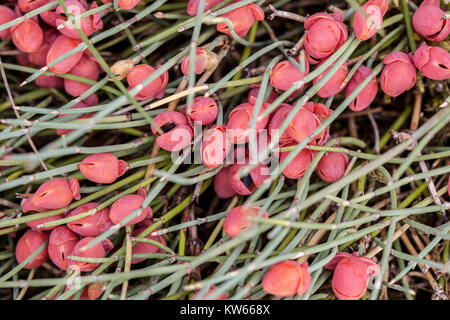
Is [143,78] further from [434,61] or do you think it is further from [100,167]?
[434,61]

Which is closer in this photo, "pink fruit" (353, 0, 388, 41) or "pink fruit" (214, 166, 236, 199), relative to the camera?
"pink fruit" (353, 0, 388, 41)

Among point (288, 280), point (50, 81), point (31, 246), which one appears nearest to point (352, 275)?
point (288, 280)

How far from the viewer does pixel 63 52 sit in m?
0.75

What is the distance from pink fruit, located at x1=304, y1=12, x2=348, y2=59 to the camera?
0.69 m

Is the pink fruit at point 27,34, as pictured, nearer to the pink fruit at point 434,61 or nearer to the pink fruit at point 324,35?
the pink fruit at point 324,35

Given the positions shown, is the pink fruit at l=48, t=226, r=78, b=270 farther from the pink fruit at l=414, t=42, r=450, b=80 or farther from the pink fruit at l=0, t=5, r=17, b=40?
the pink fruit at l=414, t=42, r=450, b=80

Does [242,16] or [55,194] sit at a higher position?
[242,16]

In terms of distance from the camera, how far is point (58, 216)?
75 cm

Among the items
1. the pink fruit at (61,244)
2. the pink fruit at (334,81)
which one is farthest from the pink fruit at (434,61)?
the pink fruit at (61,244)

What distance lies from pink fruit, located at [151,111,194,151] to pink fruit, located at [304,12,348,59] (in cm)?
21

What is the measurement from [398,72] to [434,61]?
50 millimetres

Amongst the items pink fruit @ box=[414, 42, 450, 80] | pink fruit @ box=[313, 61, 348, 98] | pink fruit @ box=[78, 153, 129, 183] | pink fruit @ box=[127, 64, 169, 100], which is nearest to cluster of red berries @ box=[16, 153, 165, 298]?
pink fruit @ box=[78, 153, 129, 183]
